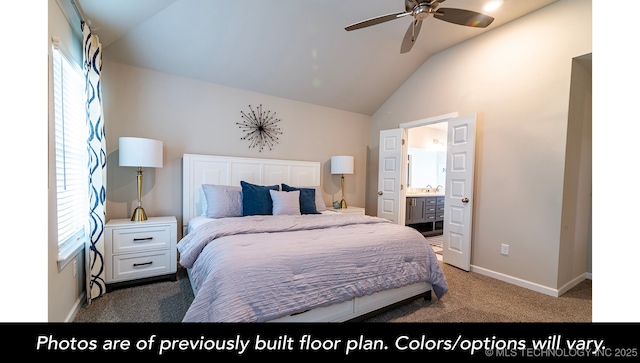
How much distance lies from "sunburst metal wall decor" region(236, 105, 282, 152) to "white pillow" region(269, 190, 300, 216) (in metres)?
0.99

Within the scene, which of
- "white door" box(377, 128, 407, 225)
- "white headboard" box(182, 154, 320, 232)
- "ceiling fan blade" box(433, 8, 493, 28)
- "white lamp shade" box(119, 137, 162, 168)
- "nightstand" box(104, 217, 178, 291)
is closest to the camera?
"ceiling fan blade" box(433, 8, 493, 28)

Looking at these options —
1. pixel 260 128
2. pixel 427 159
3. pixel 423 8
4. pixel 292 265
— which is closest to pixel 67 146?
pixel 292 265

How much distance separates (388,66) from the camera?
→ 3.61 meters

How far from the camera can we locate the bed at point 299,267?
128 cm

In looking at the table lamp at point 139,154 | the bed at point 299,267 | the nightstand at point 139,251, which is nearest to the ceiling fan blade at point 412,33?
the bed at point 299,267

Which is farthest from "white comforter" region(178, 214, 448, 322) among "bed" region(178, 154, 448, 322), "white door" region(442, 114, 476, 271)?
"white door" region(442, 114, 476, 271)

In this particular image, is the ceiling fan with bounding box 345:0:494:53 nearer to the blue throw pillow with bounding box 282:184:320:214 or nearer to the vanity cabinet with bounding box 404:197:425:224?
the blue throw pillow with bounding box 282:184:320:214

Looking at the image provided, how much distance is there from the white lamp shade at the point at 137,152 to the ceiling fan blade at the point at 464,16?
9.38 feet

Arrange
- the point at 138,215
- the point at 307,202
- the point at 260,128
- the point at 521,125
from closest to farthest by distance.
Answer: the point at 138,215, the point at 521,125, the point at 307,202, the point at 260,128

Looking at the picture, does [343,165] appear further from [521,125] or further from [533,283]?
[533,283]

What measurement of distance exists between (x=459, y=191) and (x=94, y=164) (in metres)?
3.66

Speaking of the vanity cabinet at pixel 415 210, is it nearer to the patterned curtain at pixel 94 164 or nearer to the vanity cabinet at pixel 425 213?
the vanity cabinet at pixel 425 213

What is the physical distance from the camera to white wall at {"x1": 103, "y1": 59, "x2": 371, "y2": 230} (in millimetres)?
2602

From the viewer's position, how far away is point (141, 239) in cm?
234
